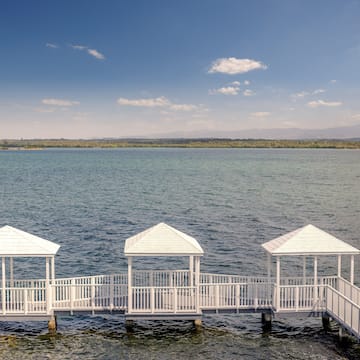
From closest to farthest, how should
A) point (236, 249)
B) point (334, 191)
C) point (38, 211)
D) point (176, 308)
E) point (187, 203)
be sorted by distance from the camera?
point (176, 308) → point (236, 249) → point (38, 211) → point (187, 203) → point (334, 191)

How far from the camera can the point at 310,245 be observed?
758 inches

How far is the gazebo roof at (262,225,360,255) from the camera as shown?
19.1 metres

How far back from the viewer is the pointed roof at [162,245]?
Answer: 18.8 metres

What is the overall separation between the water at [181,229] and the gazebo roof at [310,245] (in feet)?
11.5

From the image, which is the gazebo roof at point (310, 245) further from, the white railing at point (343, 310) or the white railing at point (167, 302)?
the white railing at point (167, 302)

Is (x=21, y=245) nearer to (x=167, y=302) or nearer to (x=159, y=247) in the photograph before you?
(x=159, y=247)

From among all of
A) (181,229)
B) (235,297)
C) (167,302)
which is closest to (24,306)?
(167,302)

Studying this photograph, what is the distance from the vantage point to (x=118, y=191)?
7931 centimetres

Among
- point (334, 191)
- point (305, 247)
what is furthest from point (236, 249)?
point (334, 191)

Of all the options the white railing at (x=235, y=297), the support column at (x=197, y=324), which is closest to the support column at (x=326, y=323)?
the white railing at (x=235, y=297)

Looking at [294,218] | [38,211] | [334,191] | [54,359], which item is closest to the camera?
[54,359]

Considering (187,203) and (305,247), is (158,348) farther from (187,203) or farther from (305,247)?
(187,203)

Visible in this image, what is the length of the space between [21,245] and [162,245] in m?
5.42

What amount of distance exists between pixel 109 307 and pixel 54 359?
2.75m
